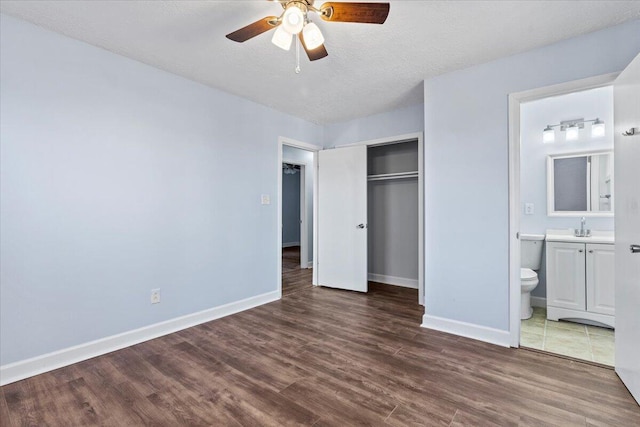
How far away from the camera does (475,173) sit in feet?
9.11

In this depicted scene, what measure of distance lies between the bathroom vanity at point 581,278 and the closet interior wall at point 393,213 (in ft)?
5.49

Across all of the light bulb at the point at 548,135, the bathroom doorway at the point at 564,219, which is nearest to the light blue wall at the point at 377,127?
the bathroom doorway at the point at 564,219

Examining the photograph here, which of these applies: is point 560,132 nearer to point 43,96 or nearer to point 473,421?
point 473,421

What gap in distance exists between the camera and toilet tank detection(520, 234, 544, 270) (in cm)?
352

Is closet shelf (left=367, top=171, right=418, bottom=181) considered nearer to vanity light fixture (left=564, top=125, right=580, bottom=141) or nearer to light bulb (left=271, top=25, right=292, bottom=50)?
vanity light fixture (left=564, top=125, right=580, bottom=141)

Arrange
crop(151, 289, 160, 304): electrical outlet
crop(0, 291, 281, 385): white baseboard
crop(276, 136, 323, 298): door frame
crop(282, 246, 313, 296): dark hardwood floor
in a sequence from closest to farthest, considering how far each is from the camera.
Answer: crop(0, 291, 281, 385): white baseboard
crop(151, 289, 160, 304): electrical outlet
crop(276, 136, 323, 298): door frame
crop(282, 246, 313, 296): dark hardwood floor

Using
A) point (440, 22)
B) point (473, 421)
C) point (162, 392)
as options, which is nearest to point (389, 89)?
point (440, 22)

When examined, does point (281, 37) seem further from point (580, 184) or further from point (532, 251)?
point (580, 184)

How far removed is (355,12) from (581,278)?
3302 mm

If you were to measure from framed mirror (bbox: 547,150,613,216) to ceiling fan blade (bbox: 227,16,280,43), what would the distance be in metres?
3.58

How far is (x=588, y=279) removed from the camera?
9.82 ft

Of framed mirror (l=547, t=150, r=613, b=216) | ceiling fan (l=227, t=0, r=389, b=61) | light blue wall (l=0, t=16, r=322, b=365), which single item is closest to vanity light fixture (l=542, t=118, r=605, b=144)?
framed mirror (l=547, t=150, r=613, b=216)

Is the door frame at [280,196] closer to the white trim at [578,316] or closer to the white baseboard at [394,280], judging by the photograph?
the white baseboard at [394,280]

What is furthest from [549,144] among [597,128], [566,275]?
[566,275]
